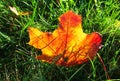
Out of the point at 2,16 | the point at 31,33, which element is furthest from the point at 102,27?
the point at 2,16

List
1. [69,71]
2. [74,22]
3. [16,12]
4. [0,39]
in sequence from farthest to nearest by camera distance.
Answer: [16,12], [0,39], [69,71], [74,22]

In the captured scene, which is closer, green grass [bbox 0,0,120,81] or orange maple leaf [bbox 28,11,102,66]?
orange maple leaf [bbox 28,11,102,66]

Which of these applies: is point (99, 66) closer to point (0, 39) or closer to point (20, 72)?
point (20, 72)

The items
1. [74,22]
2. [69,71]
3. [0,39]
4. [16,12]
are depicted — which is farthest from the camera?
[16,12]

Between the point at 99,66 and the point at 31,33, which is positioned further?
the point at 99,66

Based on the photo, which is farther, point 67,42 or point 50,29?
point 50,29

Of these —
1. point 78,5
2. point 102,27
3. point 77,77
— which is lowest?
point 77,77
